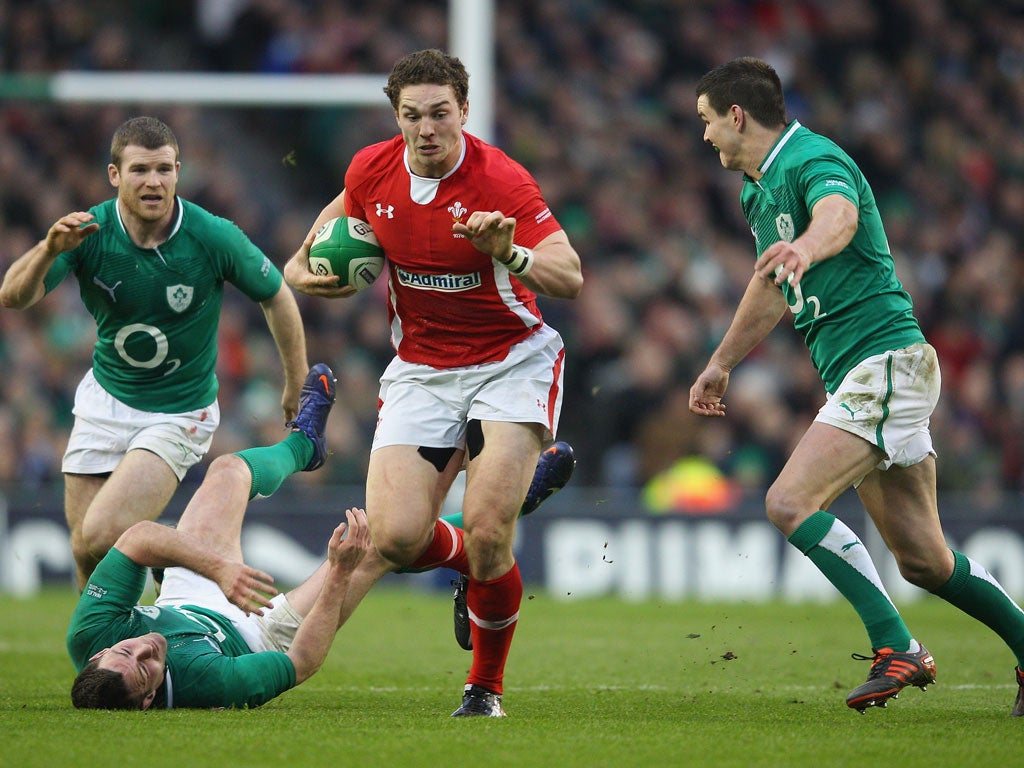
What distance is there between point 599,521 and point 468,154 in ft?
22.8

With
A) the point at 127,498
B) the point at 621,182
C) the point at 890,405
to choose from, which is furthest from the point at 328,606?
the point at 621,182

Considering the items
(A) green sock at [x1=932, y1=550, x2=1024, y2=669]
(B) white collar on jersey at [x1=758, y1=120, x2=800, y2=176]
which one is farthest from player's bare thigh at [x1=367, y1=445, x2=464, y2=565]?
(A) green sock at [x1=932, y1=550, x2=1024, y2=669]

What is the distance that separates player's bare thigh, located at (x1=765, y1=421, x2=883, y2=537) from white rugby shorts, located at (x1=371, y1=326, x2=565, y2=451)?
97 centimetres

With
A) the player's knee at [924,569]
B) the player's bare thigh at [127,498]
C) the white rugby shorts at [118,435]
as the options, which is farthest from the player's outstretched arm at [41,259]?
the player's knee at [924,569]

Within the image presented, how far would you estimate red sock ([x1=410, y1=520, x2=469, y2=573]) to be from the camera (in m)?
6.28

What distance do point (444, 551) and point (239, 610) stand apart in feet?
2.91

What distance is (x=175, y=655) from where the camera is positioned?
18.8ft

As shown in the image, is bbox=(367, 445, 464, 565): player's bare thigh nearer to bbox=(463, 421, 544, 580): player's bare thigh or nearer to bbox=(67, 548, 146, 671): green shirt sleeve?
bbox=(463, 421, 544, 580): player's bare thigh

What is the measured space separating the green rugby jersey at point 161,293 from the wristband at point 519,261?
1.74 m

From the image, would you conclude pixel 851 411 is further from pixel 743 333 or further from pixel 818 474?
pixel 743 333

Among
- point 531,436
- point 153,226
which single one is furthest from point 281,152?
point 531,436

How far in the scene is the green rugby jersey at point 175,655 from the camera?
5.66 metres

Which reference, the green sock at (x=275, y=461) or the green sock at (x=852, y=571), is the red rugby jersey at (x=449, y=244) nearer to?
the green sock at (x=275, y=461)

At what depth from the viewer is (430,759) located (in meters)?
4.61
